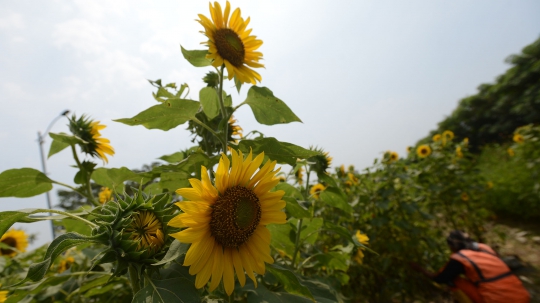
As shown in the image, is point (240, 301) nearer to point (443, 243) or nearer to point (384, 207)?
point (384, 207)

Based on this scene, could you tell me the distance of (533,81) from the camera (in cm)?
1256

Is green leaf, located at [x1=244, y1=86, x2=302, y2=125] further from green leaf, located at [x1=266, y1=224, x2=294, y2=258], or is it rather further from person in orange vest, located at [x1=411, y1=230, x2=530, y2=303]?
person in orange vest, located at [x1=411, y1=230, x2=530, y2=303]

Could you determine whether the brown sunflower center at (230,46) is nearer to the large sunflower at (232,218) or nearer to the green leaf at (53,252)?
the large sunflower at (232,218)

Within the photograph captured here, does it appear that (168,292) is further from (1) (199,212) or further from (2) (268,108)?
(2) (268,108)

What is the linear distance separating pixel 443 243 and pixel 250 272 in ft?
14.0

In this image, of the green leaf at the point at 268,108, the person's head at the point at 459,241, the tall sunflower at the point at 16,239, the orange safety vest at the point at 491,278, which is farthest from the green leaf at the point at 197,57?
the person's head at the point at 459,241

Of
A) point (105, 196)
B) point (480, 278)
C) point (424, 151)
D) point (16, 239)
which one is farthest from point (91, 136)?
point (424, 151)

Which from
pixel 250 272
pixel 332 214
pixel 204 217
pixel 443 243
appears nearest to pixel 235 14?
pixel 204 217

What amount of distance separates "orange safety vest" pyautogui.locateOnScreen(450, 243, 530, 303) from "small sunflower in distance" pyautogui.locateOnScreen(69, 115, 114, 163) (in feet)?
11.1

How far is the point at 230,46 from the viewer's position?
38.9 inches

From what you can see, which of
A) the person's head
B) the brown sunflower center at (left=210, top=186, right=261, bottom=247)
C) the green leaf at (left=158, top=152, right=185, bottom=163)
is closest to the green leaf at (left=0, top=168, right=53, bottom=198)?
the green leaf at (left=158, top=152, right=185, bottom=163)

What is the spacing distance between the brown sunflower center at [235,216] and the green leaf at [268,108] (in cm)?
24

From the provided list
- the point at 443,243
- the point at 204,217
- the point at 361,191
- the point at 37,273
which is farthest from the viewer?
the point at 443,243

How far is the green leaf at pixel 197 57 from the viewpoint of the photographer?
87cm
